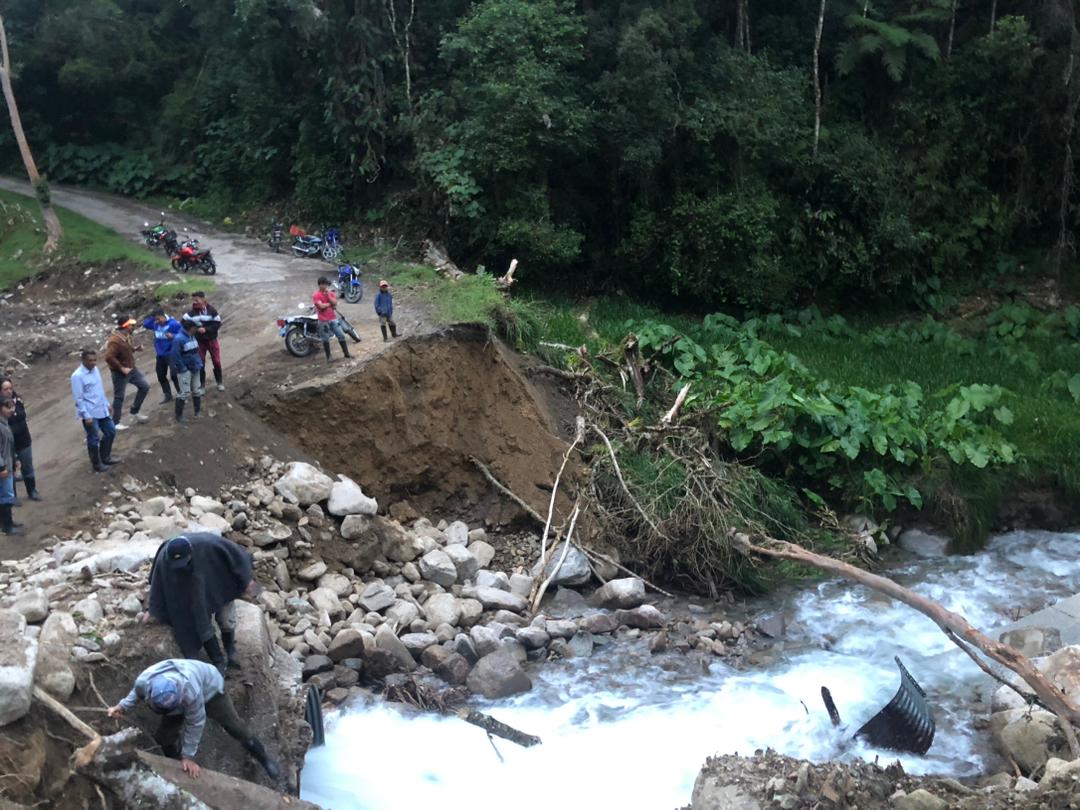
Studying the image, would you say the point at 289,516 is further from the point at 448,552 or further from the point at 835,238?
the point at 835,238

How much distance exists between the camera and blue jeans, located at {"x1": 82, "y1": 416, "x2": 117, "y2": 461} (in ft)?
34.5

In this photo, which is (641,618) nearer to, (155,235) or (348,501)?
(348,501)

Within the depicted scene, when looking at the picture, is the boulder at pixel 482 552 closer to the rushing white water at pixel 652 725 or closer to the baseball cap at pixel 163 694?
the rushing white water at pixel 652 725

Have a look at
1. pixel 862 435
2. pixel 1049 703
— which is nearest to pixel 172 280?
pixel 862 435

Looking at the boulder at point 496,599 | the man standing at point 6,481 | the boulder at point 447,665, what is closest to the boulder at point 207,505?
the man standing at point 6,481

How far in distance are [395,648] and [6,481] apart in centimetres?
391

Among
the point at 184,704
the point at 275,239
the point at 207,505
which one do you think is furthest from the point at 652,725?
the point at 275,239

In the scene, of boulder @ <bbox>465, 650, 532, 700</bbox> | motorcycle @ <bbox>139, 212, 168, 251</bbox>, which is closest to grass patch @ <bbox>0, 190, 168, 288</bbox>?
motorcycle @ <bbox>139, 212, 168, 251</bbox>

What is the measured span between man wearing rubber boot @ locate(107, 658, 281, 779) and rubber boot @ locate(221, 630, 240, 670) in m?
0.70

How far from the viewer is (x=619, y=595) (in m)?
12.0

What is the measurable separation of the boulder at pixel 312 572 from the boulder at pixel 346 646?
1.05 m

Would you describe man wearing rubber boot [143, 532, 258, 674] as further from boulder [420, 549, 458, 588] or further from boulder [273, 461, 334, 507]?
boulder [420, 549, 458, 588]

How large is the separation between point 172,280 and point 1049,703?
1482cm

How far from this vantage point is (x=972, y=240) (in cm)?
2269
